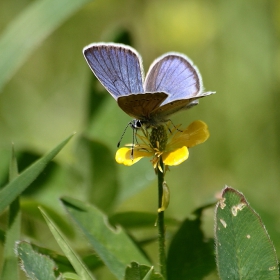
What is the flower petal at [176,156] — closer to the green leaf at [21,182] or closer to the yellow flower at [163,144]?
the yellow flower at [163,144]

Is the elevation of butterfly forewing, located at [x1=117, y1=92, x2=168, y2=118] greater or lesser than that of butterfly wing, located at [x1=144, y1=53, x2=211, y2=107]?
lesser

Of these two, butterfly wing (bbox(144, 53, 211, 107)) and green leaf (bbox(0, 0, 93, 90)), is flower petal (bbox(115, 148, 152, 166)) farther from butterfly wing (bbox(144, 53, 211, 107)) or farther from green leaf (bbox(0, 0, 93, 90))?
green leaf (bbox(0, 0, 93, 90))

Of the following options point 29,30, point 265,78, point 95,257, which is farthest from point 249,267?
point 265,78

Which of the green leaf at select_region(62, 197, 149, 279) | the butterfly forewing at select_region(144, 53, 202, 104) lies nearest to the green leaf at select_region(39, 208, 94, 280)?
the green leaf at select_region(62, 197, 149, 279)

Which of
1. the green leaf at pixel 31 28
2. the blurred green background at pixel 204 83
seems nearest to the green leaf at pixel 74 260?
the green leaf at pixel 31 28

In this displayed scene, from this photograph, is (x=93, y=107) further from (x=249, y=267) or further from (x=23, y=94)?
(x=23, y=94)

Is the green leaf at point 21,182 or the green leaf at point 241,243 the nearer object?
the green leaf at point 241,243
